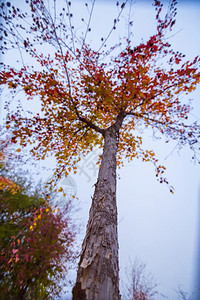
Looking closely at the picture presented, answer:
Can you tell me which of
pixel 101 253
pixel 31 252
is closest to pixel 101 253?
pixel 101 253

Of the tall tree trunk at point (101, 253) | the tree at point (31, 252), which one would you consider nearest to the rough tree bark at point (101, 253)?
the tall tree trunk at point (101, 253)

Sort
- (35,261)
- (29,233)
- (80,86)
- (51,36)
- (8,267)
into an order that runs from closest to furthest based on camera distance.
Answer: (51,36), (80,86), (8,267), (35,261), (29,233)

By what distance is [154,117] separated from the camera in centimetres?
555

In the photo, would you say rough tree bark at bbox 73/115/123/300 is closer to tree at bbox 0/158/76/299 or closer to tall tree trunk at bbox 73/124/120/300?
tall tree trunk at bbox 73/124/120/300

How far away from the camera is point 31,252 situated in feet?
26.4

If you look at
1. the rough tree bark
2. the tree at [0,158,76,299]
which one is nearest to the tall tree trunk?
the rough tree bark

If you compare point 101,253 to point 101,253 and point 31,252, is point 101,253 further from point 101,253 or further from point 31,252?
point 31,252

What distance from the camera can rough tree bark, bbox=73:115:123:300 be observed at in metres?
1.07

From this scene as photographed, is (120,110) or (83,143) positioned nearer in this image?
(120,110)

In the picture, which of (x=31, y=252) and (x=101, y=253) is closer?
(x=101, y=253)

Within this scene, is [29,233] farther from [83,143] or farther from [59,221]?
[83,143]

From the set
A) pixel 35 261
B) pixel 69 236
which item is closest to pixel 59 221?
pixel 69 236

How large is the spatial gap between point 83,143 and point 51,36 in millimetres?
3643

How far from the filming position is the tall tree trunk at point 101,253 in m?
1.07
